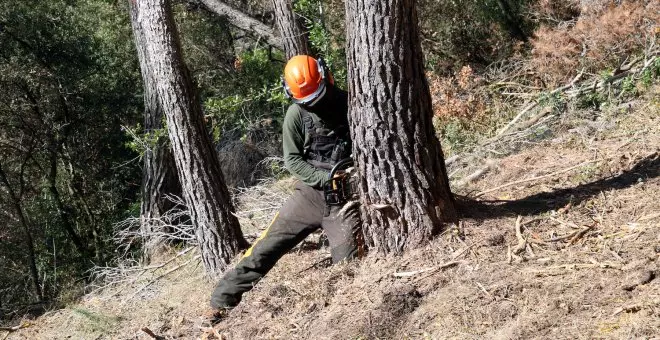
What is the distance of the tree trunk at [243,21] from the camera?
13.6 metres

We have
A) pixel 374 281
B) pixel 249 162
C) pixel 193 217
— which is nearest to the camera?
pixel 374 281

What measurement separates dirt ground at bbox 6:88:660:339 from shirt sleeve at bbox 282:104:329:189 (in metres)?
0.68

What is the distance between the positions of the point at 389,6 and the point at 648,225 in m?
2.12

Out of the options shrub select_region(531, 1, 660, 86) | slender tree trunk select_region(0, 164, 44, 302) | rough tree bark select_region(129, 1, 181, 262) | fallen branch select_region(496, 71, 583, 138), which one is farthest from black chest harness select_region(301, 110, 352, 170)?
slender tree trunk select_region(0, 164, 44, 302)

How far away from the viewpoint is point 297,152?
5.28m

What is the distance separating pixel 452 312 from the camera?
4125mm

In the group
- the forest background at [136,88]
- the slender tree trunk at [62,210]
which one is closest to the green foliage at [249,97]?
the forest background at [136,88]

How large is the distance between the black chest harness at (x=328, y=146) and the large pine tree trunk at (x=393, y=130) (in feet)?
1.46

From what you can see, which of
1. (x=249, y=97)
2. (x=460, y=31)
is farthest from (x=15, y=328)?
(x=460, y=31)

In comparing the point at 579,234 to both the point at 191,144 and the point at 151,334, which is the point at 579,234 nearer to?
the point at 151,334

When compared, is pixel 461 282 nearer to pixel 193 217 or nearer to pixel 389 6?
pixel 389 6

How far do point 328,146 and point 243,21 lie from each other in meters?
9.29

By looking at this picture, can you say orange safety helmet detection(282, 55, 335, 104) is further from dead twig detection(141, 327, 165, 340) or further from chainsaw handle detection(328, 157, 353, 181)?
dead twig detection(141, 327, 165, 340)

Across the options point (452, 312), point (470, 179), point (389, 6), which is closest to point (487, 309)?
point (452, 312)
